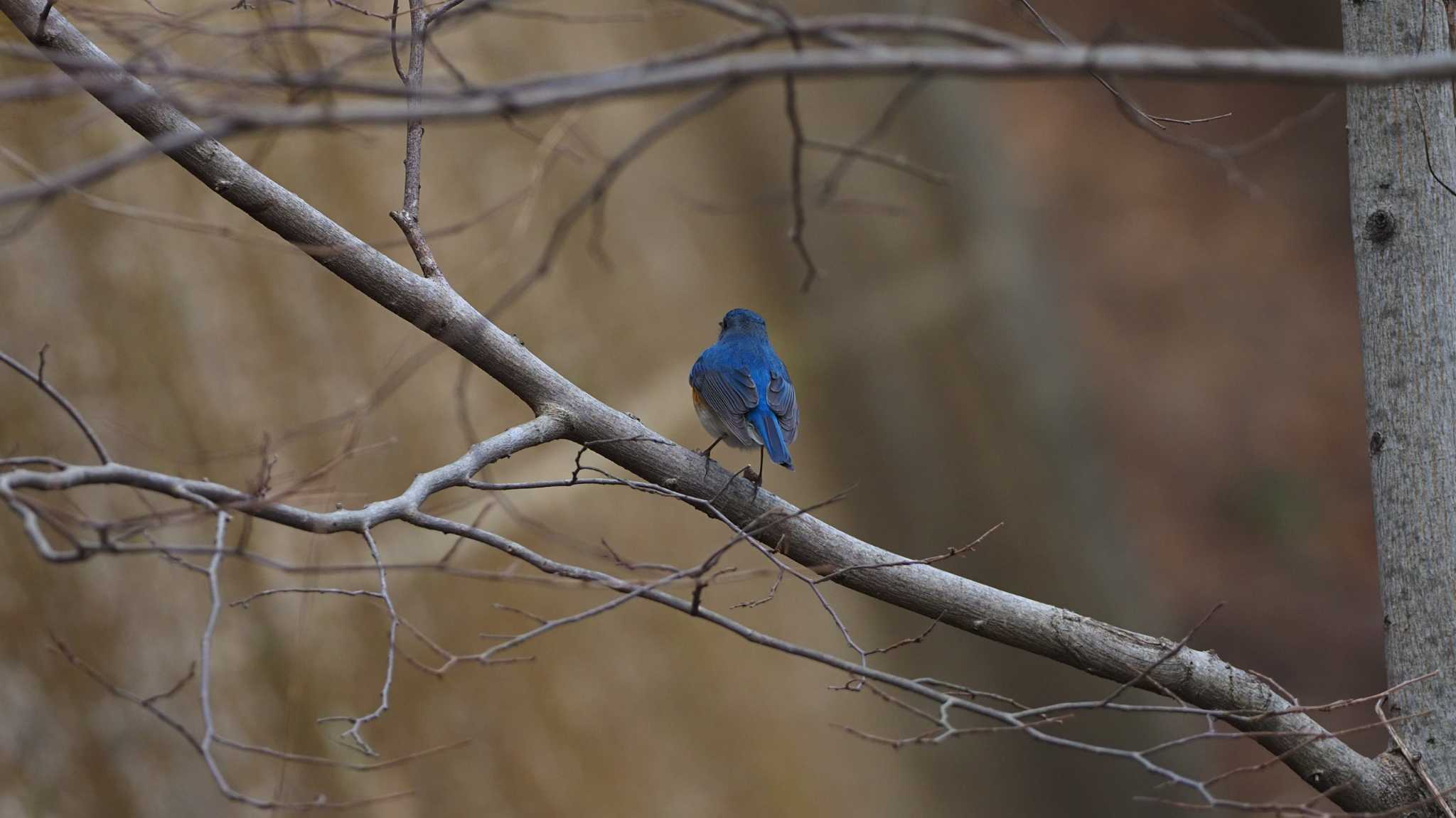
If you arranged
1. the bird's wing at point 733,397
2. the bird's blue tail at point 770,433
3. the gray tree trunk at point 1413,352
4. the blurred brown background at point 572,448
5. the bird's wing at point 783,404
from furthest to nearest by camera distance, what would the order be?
the blurred brown background at point 572,448 → the bird's wing at point 783,404 → the bird's wing at point 733,397 → the bird's blue tail at point 770,433 → the gray tree trunk at point 1413,352

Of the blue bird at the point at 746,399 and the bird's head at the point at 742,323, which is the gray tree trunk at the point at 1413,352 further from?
the bird's head at the point at 742,323

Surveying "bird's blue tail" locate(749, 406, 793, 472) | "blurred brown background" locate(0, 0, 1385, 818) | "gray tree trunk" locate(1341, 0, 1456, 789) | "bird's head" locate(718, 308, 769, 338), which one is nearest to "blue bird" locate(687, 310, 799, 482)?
"bird's blue tail" locate(749, 406, 793, 472)

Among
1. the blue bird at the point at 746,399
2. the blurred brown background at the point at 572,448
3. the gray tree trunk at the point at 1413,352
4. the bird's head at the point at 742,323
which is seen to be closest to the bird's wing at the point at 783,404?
the blue bird at the point at 746,399

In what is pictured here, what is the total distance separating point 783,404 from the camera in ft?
12.6

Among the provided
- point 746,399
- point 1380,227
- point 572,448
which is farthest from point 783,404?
point 572,448

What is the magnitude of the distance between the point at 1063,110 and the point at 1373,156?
10340 mm

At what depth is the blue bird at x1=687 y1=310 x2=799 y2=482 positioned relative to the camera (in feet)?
12.0

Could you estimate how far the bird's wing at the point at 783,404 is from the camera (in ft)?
12.4

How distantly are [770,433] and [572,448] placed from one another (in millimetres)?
2721

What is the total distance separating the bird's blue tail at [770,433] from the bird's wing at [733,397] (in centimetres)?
3

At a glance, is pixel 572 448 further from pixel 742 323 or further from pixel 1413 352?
pixel 1413 352

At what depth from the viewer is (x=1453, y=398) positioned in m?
2.89

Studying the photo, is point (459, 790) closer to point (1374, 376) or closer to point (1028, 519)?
point (1028, 519)

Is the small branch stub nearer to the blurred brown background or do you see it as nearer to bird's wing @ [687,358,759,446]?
the blurred brown background
